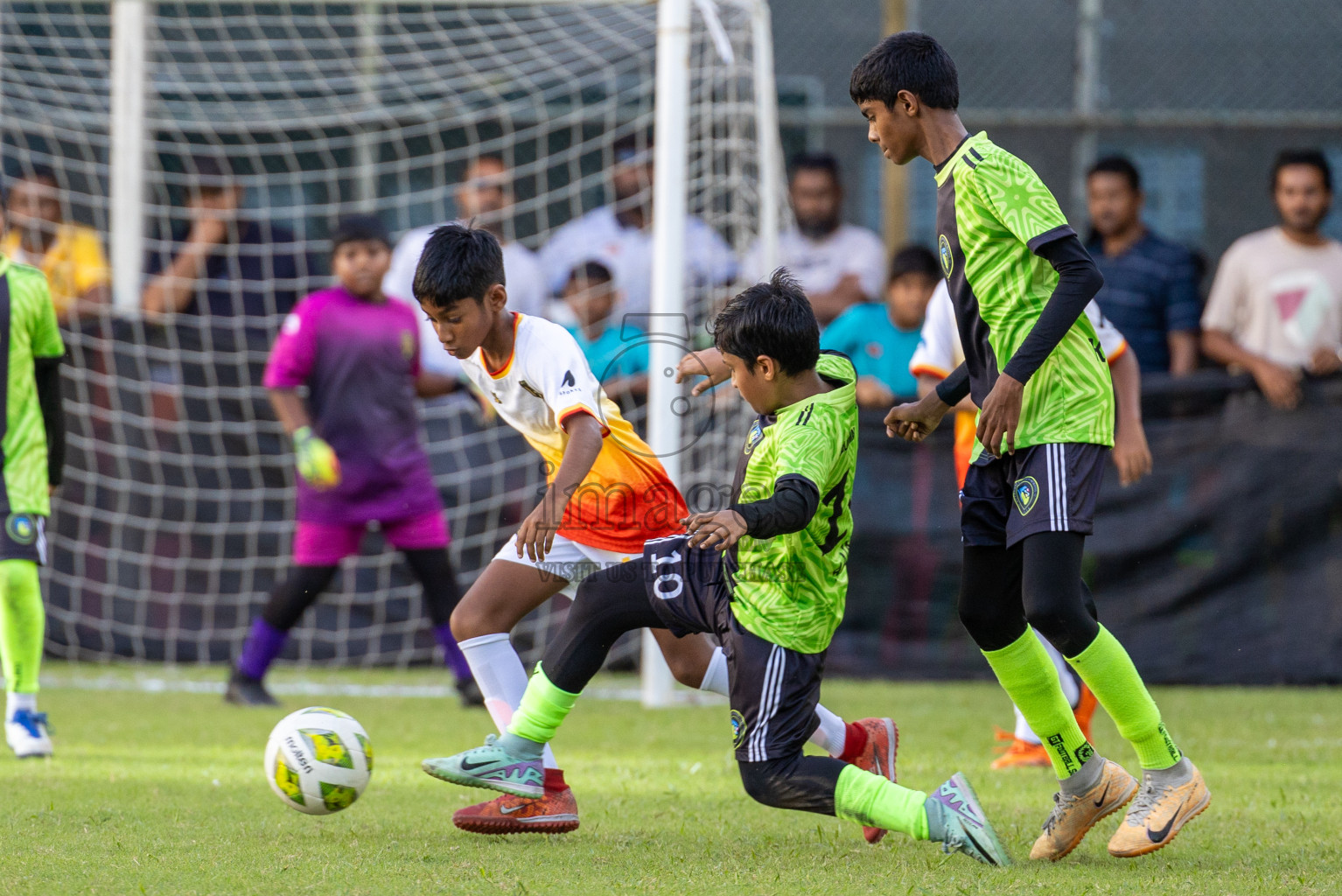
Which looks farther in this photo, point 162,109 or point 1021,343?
point 162,109

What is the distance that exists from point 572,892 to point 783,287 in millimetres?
1463

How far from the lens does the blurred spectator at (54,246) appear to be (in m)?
8.17

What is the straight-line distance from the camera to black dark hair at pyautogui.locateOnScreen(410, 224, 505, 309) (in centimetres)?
377

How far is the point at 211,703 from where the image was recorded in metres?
6.59

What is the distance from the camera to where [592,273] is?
7.58 metres

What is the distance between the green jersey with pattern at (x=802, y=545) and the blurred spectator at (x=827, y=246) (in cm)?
441

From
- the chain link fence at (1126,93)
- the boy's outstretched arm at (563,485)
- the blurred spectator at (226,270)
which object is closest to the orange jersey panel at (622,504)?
the boy's outstretched arm at (563,485)

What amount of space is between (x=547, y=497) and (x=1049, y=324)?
4.16 feet

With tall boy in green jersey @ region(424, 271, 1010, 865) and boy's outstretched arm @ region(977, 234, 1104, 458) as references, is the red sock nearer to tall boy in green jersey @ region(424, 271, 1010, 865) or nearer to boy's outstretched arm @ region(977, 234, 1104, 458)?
tall boy in green jersey @ region(424, 271, 1010, 865)

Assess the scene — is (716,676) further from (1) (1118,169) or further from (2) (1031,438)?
(1) (1118,169)

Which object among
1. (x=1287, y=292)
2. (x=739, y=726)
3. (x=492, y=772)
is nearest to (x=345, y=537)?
(x=492, y=772)

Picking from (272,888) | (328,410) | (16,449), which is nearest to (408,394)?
(328,410)

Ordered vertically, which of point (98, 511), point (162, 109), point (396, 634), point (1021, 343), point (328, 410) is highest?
point (162, 109)

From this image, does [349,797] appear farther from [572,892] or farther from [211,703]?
[211,703]
